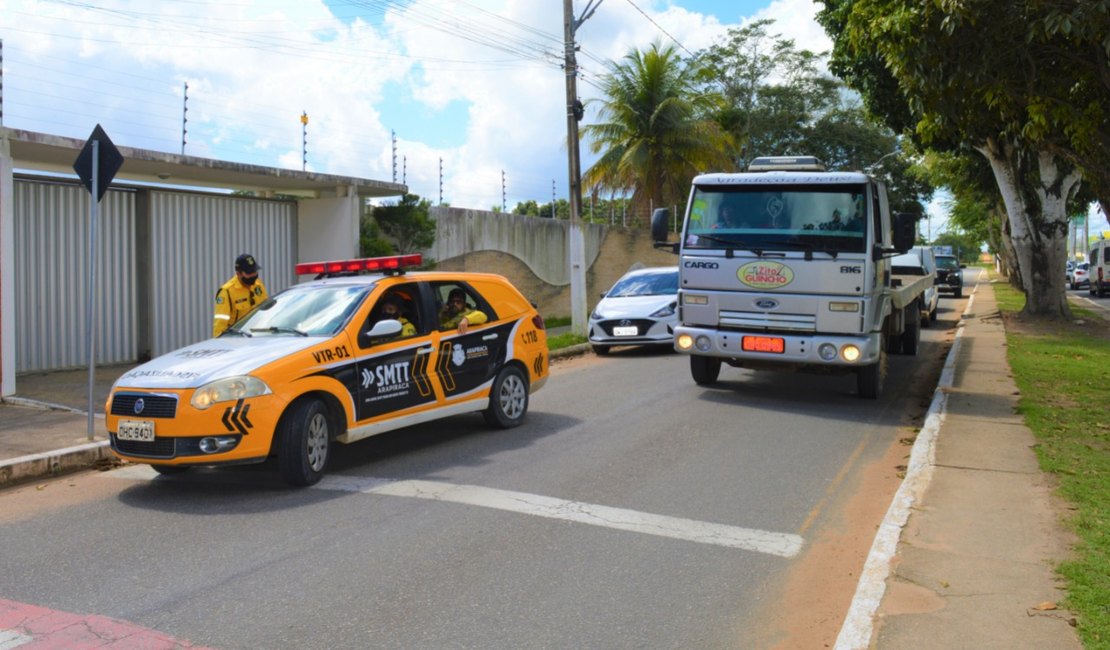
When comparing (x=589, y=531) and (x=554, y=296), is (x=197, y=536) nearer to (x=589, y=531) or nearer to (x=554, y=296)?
(x=589, y=531)

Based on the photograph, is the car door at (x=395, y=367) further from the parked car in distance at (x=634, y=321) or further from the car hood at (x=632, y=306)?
the car hood at (x=632, y=306)

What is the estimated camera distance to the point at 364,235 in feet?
53.3

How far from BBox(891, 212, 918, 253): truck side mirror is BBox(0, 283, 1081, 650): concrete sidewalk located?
1837 mm

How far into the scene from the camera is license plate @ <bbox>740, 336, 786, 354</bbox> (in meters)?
10.4

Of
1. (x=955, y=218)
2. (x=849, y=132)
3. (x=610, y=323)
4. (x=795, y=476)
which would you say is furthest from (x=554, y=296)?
(x=955, y=218)

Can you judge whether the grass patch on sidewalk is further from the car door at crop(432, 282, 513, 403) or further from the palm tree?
the palm tree

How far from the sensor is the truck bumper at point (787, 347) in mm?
10125

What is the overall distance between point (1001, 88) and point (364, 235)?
34.2 feet

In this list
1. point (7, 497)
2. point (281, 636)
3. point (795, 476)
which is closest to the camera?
point (281, 636)

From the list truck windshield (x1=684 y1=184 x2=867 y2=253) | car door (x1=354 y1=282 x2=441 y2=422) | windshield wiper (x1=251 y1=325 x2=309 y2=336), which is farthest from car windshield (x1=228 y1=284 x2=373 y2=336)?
truck windshield (x1=684 y1=184 x2=867 y2=253)

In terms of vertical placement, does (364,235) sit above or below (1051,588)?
above

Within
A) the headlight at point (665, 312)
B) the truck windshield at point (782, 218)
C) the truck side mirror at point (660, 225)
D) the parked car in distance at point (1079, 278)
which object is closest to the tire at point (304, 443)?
the truck side mirror at point (660, 225)

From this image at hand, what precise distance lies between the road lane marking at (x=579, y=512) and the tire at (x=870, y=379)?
5.50 meters

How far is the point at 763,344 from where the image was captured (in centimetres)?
1051
